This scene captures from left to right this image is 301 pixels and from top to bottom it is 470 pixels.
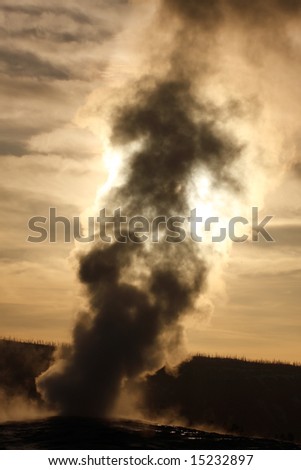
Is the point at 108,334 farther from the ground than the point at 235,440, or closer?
farther from the ground

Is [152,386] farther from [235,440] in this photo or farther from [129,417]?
[235,440]

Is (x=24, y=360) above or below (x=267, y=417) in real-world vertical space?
above

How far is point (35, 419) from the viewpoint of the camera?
84938 millimetres

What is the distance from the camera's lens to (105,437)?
72.1 meters

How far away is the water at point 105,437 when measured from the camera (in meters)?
68.1

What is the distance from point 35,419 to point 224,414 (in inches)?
4323

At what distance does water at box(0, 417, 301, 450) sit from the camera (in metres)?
68.1
